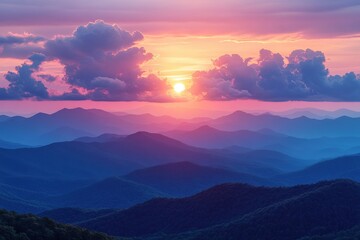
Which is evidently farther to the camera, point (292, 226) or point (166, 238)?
point (166, 238)

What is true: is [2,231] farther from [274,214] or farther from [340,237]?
[274,214]

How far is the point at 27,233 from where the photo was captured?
267 ft

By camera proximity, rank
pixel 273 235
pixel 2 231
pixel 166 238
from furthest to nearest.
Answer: pixel 166 238 → pixel 273 235 → pixel 2 231

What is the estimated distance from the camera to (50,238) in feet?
273

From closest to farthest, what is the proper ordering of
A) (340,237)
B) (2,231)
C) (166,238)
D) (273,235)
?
(2,231), (340,237), (273,235), (166,238)

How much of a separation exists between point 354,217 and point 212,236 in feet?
154

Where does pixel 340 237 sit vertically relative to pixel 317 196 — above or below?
below

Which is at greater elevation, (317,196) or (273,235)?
(317,196)

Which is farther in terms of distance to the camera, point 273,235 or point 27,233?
point 273,235

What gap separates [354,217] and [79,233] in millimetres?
120721

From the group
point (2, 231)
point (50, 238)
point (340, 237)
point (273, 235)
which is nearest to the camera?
point (2, 231)

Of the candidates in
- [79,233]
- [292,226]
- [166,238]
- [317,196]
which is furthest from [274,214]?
[79,233]

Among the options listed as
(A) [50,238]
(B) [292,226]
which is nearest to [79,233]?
(A) [50,238]

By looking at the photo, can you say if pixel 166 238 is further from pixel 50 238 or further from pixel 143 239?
pixel 50 238
